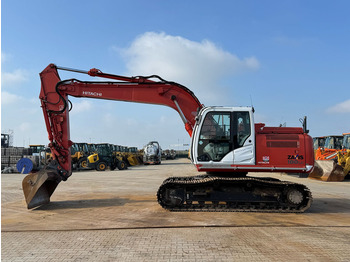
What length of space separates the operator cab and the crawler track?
0.56 m

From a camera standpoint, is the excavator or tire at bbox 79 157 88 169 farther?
tire at bbox 79 157 88 169

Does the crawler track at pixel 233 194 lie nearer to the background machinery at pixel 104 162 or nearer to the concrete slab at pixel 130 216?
the concrete slab at pixel 130 216

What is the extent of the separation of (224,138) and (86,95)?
196 inches

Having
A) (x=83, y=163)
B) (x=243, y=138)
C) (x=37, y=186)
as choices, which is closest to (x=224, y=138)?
(x=243, y=138)

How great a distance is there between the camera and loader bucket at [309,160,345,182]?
55.4 ft

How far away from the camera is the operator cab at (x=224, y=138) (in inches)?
314

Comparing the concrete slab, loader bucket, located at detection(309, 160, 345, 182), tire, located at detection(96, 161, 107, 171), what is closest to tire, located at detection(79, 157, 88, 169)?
tire, located at detection(96, 161, 107, 171)

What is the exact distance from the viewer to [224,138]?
26.4 feet

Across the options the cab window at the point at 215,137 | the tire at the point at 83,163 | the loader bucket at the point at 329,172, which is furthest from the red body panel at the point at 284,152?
the tire at the point at 83,163

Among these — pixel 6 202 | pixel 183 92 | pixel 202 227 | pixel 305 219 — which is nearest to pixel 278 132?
pixel 305 219

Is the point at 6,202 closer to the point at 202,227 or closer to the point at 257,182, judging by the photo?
the point at 202,227

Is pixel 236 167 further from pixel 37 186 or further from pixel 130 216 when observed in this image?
pixel 37 186

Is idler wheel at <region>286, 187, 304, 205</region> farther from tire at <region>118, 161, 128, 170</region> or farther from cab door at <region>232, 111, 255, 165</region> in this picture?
tire at <region>118, 161, 128, 170</region>

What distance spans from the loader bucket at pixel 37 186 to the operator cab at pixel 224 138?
Answer: 4.67m
